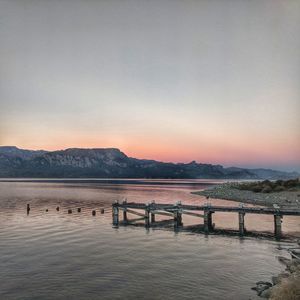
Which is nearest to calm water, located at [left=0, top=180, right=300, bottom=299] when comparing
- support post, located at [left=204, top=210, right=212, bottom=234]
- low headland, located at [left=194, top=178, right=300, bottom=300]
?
low headland, located at [left=194, top=178, right=300, bottom=300]

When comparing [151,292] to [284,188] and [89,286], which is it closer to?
[89,286]

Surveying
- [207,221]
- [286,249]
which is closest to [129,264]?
[286,249]

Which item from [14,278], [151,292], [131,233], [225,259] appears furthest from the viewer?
[131,233]

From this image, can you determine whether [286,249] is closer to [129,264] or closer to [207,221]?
[207,221]

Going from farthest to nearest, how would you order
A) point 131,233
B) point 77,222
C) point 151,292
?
1. point 77,222
2. point 131,233
3. point 151,292

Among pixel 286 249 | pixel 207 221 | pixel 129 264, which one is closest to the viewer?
pixel 129 264

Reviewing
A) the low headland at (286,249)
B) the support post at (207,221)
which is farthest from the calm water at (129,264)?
the support post at (207,221)

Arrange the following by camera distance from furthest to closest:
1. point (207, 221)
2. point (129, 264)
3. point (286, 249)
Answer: point (207, 221) → point (286, 249) → point (129, 264)

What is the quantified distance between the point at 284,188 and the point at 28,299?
82520mm

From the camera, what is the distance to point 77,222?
173ft

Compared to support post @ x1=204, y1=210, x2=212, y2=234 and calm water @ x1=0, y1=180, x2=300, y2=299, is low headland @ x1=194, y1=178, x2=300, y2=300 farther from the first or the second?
support post @ x1=204, y1=210, x2=212, y2=234

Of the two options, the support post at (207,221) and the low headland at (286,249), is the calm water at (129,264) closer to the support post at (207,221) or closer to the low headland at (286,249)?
the low headland at (286,249)

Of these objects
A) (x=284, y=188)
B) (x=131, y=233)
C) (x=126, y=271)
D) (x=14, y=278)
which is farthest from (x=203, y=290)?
(x=284, y=188)

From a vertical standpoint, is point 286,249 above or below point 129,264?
below
